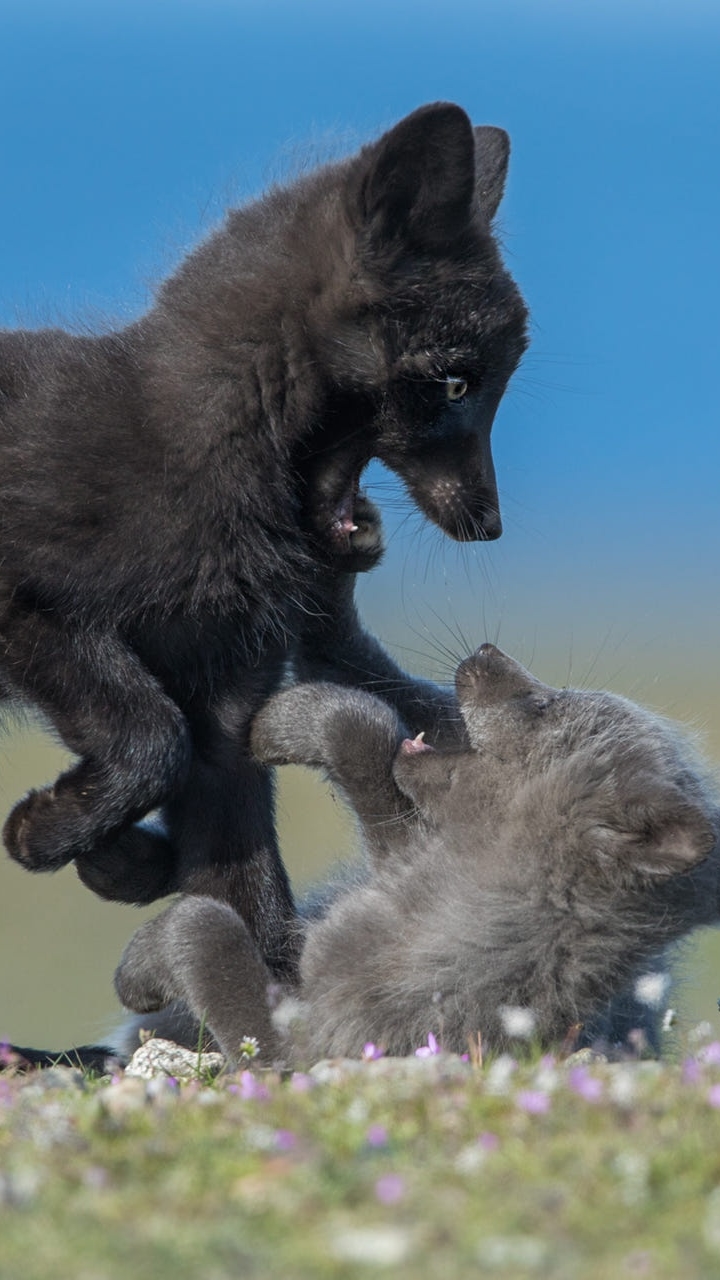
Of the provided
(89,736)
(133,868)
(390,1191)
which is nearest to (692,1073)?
(390,1191)

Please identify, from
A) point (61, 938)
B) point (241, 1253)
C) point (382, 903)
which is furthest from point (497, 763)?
point (61, 938)

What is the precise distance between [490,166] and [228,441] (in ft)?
6.22

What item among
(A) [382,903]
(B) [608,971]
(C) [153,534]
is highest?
(C) [153,534]

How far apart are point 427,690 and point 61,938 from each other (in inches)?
243

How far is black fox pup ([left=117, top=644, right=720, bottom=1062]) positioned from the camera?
5285 millimetres

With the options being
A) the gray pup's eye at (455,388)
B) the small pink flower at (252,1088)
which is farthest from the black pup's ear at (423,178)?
the small pink flower at (252,1088)

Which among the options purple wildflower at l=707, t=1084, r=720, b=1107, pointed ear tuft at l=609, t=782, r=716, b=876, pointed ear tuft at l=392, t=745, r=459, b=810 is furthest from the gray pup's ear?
purple wildflower at l=707, t=1084, r=720, b=1107

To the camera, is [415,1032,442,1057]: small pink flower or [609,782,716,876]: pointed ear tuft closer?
[415,1032,442,1057]: small pink flower

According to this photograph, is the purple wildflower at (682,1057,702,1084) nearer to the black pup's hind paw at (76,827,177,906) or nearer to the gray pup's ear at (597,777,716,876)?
the gray pup's ear at (597,777,716,876)

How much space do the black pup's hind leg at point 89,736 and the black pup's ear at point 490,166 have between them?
7.84ft

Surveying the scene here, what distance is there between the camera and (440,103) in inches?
215

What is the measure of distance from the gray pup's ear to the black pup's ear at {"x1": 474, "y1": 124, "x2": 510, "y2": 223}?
8.20 ft

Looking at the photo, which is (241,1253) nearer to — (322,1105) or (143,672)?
(322,1105)

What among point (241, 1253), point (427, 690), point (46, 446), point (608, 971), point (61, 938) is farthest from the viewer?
point (61, 938)
